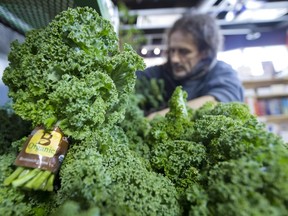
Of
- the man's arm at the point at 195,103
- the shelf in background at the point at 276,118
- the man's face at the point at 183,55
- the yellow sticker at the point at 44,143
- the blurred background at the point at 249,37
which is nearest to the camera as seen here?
the yellow sticker at the point at 44,143

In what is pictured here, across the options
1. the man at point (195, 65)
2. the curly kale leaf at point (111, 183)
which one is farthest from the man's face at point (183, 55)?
the curly kale leaf at point (111, 183)

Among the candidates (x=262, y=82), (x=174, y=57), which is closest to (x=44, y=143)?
(x=174, y=57)

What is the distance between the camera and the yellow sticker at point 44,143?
0.65 meters

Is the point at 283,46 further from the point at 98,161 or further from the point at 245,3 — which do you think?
the point at 98,161

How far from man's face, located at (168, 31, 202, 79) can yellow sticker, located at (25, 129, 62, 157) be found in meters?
1.52

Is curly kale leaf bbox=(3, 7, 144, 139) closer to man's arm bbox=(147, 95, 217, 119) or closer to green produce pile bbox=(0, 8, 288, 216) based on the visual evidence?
green produce pile bbox=(0, 8, 288, 216)

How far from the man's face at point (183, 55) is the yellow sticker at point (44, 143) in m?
1.52

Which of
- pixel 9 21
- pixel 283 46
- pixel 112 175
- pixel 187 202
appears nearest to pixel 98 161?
pixel 112 175

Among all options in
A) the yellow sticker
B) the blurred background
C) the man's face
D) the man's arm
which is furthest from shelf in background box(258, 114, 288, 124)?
the yellow sticker

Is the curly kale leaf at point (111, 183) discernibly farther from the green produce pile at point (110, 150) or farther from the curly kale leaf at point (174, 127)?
the curly kale leaf at point (174, 127)

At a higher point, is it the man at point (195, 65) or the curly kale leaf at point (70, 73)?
the man at point (195, 65)

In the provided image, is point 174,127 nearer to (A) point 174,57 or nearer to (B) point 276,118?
(A) point 174,57

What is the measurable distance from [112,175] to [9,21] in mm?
863

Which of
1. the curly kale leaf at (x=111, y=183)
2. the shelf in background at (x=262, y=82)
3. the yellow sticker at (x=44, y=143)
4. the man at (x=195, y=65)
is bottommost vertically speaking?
the curly kale leaf at (x=111, y=183)
